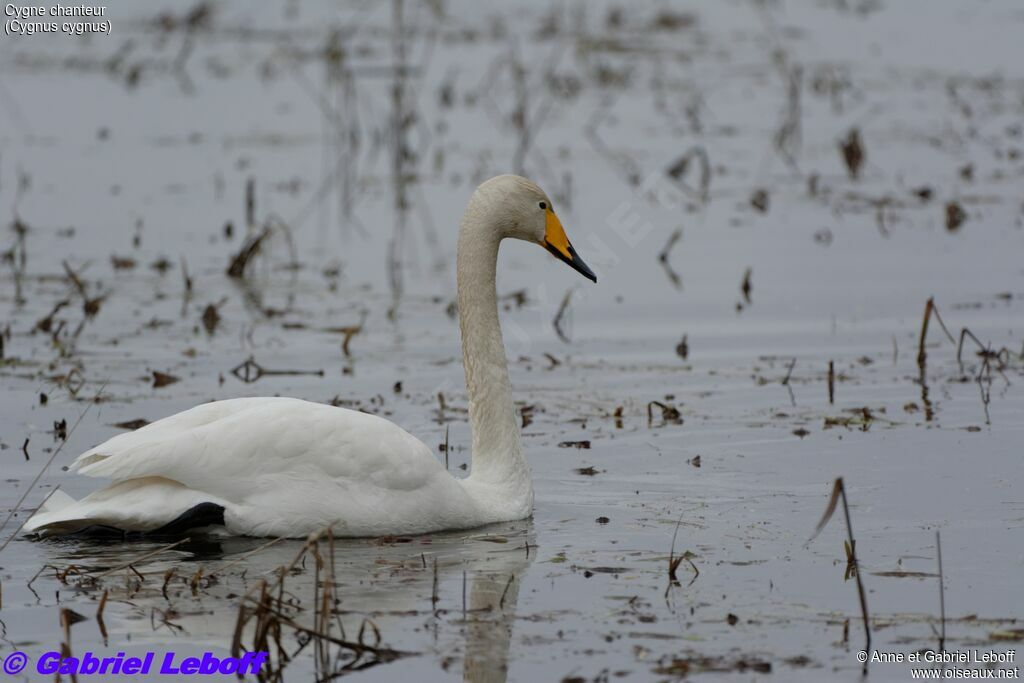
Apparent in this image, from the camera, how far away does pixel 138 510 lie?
7.58m

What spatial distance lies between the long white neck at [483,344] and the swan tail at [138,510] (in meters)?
1.45

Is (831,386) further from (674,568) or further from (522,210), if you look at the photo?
(674,568)

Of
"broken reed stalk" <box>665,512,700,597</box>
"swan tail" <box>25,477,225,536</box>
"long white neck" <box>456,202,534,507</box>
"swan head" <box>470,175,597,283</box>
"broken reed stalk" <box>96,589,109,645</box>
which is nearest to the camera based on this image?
"broken reed stalk" <box>96,589,109,645</box>

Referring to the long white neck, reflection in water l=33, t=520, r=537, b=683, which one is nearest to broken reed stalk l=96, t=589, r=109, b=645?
reflection in water l=33, t=520, r=537, b=683

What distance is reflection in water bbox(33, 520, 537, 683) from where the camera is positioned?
20.1ft

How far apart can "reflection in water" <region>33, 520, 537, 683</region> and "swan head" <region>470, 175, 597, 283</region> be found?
1539mm

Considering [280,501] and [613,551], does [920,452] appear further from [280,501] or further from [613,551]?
[280,501]

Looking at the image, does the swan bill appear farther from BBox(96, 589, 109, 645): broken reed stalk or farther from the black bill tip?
BBox(96, 589, 109, 645): broken reed stalk

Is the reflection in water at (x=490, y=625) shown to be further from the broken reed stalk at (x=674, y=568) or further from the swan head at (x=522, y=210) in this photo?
the swan head at (x=522, y=210)

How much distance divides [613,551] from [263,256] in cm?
815

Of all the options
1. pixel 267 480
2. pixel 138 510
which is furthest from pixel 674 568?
pixel 138 510

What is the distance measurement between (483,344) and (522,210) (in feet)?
2.34

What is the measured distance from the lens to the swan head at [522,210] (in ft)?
28.3

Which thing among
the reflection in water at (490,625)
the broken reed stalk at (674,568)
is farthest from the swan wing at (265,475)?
the broken reed stalk at (674,568)
